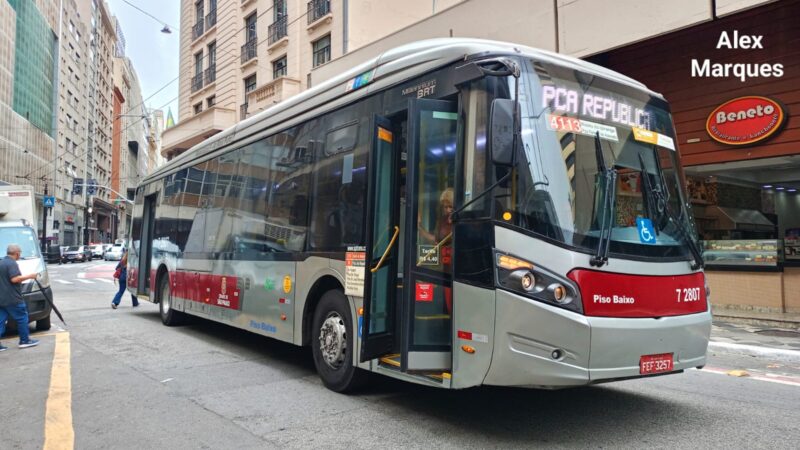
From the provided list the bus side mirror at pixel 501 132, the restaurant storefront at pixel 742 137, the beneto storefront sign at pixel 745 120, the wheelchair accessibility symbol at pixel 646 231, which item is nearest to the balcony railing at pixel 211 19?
the restaurant storefront at pixel 742 137

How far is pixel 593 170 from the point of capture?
14.6 feet

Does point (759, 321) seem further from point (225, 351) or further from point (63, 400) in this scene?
point (63, 400)

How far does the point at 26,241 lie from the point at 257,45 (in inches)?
785

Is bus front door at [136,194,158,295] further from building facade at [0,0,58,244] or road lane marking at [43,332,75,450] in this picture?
building facade at [0,0,58,244]

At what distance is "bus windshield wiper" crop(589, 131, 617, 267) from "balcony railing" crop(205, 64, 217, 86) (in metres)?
31.3

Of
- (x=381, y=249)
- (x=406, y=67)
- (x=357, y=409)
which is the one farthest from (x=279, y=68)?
(x=357, y=409)

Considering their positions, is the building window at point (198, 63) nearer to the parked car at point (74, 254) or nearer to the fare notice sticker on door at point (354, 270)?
the parked car at point (74, 254)

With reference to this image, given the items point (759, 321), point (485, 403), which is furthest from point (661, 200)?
point (759, 321)

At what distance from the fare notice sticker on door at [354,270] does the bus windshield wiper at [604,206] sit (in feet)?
6.77

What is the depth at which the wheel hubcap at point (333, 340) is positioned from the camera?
229 inches

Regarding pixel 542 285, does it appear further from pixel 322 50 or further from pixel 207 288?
pixel 322 50

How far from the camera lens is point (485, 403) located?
18.0ft

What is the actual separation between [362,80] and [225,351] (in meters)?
4.80

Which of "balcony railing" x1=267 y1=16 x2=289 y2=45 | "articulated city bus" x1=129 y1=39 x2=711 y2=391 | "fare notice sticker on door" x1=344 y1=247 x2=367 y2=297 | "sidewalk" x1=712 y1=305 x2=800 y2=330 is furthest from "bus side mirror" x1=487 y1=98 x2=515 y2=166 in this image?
"balcony railing" x1=267 y1=16 x2=289 y2=45
